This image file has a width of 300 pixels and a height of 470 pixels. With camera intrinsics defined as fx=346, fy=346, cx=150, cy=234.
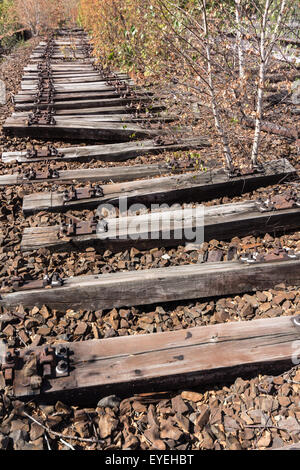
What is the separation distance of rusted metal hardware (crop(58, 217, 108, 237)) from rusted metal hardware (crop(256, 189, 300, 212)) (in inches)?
63.6

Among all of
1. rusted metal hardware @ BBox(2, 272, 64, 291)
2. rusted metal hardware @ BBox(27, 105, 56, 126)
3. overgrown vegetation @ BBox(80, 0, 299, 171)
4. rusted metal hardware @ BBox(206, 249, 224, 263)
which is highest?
overgrown vegetation @ BBox(80, 0, 299, 171)

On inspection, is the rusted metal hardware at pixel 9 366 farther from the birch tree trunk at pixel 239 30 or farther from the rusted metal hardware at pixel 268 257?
the birch tree trunk at pixel 239 30

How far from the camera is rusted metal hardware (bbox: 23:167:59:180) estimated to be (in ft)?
14.0

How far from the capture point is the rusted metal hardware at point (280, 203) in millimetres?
3539

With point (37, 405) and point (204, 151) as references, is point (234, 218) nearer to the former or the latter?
point (204, 151)

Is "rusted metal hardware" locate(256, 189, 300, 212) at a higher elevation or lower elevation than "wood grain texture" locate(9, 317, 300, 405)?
higher

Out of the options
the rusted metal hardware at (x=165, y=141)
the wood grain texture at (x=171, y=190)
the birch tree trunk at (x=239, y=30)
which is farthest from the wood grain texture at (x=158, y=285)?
the rusted metal hardware at (x=165, y=141)

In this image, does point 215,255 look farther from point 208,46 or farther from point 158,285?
point 208,46

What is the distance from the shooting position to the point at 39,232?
3.35 metres

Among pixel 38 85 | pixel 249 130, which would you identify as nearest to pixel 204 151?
pixel 249 130

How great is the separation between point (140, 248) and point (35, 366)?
1.66 meters

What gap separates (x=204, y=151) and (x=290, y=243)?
188 cm

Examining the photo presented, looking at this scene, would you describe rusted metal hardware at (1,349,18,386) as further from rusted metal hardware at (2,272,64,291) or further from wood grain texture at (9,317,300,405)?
rusted metal hardware at (2,272,64,291)

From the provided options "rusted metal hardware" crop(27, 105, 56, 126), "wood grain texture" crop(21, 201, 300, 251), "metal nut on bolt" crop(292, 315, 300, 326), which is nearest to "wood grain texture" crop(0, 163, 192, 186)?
"wood grain texture" crop(21, 201, 300, 251)
